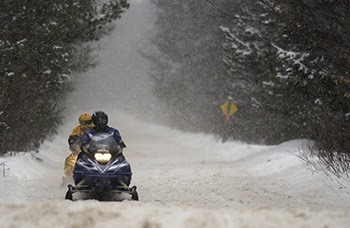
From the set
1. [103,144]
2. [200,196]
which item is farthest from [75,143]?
[200,196]

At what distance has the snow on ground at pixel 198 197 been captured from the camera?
4.75m

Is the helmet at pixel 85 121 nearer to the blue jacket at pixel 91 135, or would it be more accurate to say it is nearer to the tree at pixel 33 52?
the blue jacket at pixel 91 135

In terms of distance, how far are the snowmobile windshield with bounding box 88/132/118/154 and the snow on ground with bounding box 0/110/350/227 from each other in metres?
1.07

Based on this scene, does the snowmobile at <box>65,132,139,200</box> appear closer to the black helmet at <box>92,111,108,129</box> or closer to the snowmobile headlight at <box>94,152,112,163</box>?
the snowmobile headlight at <box>94,152,112,163</box>

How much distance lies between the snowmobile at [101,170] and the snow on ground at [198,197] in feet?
1.54

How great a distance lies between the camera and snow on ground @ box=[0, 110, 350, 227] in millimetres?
4750

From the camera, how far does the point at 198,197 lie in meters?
10.9

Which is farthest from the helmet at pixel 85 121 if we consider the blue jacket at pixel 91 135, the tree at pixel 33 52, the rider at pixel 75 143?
the tree at pixel 33 52

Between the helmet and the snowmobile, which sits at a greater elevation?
the helmet

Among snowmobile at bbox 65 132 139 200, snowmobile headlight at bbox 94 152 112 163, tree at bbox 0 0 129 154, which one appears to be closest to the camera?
snowmobile at bbox 65 132 139 200

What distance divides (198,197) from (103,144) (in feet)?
8.05

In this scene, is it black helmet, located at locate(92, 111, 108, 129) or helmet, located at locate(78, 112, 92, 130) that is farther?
helmet, located at locate(78, 112, 92, 130)

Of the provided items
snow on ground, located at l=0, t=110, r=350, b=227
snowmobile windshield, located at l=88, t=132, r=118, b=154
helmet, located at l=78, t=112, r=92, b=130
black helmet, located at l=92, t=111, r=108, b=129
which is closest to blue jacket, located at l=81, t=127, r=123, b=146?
black helmet, located at l=92, t=111, r=108, b=129

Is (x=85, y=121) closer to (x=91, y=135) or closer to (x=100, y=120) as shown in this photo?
(x=100, y=120)
